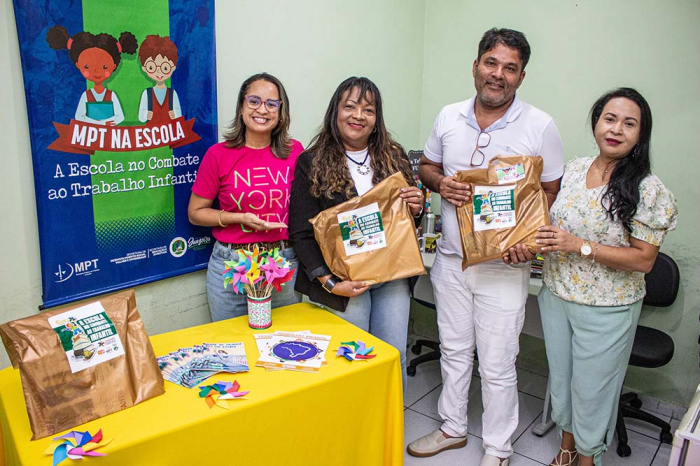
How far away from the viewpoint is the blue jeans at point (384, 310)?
217 cm

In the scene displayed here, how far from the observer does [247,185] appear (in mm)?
2172

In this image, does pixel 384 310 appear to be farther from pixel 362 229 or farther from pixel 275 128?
pixel 275 128

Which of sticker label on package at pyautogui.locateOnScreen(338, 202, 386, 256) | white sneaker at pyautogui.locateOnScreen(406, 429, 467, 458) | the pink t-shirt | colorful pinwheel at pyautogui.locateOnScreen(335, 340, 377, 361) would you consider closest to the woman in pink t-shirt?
the pink t-shirt

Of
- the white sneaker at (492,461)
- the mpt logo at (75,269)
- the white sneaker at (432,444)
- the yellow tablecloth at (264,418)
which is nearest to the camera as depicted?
the yellow tablecloth at (264,418)

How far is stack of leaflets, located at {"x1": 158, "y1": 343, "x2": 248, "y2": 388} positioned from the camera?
165 centimetres

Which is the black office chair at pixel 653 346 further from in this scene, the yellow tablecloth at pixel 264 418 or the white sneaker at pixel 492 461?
the yellow tablecloth at pixel 264 418

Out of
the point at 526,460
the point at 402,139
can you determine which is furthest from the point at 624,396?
the point at 402,139

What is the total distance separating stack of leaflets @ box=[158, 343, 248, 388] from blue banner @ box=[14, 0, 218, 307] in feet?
2.06

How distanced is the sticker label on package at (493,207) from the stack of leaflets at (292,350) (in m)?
0.75

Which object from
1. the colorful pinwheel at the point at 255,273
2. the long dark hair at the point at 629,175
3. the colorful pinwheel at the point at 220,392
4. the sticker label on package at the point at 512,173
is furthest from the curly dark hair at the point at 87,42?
the long dark hair at the point at 629,175

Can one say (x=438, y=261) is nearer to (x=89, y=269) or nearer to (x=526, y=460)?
(x=526, y=460)

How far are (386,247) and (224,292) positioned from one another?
71cm

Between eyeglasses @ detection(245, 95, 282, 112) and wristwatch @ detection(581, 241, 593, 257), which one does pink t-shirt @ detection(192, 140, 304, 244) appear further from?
wristwatch @ detection(581, 241, 593, 257)

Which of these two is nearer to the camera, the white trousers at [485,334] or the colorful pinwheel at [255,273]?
the colorful pinwheel at [255,273]
